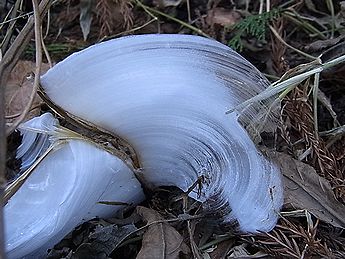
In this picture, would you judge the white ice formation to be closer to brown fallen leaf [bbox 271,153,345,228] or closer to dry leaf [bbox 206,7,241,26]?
brown fallen leaf [bbox 271,153,345,228]

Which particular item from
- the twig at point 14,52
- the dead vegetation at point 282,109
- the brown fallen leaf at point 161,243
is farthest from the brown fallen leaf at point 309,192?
the twig at point 14,52

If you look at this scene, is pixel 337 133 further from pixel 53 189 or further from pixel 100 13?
pixel 100 13

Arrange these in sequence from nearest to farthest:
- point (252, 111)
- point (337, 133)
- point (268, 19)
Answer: point (252, 111)
point (337, 133)
point (268, 19)

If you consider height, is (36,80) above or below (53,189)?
above

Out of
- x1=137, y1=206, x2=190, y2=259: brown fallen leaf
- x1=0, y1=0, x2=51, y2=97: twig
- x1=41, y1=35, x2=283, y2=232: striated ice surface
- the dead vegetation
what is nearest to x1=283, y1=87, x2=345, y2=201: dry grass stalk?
the dead vegetation

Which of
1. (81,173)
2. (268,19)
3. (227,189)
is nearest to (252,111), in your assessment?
(227,189)

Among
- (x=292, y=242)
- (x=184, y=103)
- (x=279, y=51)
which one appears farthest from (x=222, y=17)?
(x=292, y=242)
